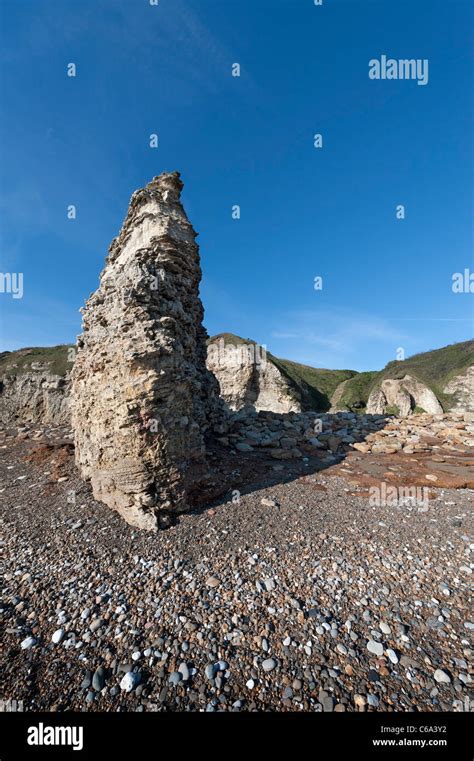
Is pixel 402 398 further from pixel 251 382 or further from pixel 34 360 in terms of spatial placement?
pixel 34 360

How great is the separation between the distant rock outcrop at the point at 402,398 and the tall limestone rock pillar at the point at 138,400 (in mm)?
34311

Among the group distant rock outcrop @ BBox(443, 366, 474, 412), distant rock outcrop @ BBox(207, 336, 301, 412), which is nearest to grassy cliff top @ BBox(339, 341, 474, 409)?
distant rock outcrop @ BBox(443, 366, 474, 412)

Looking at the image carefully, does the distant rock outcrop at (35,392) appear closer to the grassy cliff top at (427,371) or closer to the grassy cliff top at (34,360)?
the grassy cliff top at (34,360)

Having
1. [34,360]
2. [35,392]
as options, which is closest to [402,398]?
[35,392]

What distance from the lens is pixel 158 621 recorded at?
4.00 metres

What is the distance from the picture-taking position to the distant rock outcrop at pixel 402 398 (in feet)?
111

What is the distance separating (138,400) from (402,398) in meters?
38.2

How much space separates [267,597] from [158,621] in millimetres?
1749

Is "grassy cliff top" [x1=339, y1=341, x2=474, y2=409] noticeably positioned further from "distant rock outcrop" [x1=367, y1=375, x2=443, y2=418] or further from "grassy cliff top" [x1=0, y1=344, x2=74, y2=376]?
"grassy cliff top" [x1=0, y1=344, x2=74, y2=376]

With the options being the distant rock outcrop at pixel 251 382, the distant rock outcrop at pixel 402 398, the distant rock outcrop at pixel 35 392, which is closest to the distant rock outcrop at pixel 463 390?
the distant rock outcrop at pixel 402 398

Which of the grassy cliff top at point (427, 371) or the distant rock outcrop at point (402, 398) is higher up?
the grassy cliff top at point (427, 371)
